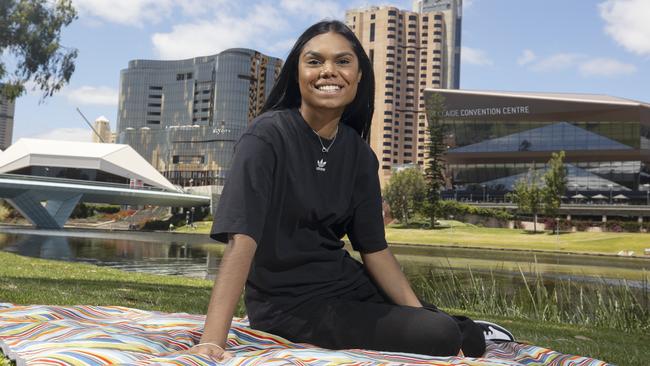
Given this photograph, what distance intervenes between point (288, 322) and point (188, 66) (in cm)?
10853

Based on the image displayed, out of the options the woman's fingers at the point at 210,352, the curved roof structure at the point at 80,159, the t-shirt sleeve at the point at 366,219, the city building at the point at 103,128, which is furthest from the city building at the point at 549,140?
the city building at the point at 103,128

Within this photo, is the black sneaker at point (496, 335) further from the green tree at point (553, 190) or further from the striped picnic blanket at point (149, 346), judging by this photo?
the green tree at point (553, 190)

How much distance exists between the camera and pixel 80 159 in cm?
6069

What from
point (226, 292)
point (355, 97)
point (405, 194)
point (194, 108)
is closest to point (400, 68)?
point (194, 108)

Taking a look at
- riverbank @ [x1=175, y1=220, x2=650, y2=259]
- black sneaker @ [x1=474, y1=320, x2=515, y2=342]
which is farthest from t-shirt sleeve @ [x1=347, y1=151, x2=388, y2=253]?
riverbank @ [x1=175, y1=220, x2=650, y2=259]

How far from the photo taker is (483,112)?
5816 cm

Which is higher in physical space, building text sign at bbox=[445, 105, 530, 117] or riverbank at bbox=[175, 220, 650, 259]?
building text sign at bbox=[445, 105, 530, 117]

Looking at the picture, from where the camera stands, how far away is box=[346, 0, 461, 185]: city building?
97000mm

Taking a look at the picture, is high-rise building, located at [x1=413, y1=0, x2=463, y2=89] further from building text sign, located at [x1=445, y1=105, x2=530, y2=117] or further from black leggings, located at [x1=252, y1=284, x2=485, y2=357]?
black leggings, located at [x1=252, y1=284, x2=485, y2=357]

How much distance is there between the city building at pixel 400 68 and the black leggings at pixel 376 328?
3678 inches

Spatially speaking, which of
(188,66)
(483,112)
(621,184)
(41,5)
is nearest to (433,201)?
(483,112)

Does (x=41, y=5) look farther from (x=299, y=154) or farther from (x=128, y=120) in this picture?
(x=128, y=120)

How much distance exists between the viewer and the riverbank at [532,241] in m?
30.2

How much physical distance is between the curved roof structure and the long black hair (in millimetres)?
59529
